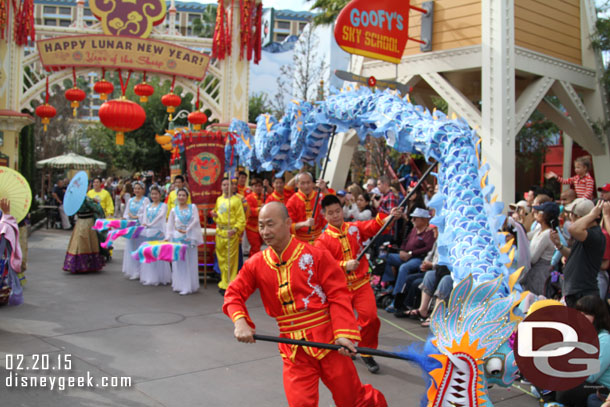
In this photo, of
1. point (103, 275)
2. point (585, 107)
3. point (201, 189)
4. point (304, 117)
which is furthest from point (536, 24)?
point (103, 275)

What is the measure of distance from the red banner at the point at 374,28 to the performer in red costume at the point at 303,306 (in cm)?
636

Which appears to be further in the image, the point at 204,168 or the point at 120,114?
the point at 120,114

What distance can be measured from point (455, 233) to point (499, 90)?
6.59m

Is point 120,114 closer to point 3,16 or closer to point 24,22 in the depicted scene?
point 24,22

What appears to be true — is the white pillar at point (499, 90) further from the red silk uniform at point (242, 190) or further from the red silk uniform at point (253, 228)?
the red silk uniform at point (242, 190)

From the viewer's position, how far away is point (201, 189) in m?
10.3

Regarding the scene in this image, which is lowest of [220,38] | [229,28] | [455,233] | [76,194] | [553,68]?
[455,233]

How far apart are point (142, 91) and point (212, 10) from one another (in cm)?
3135

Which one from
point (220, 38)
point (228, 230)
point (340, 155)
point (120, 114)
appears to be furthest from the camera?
point (220, 38)

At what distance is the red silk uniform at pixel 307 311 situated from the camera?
3.48 metres

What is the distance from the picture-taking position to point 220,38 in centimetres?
1428

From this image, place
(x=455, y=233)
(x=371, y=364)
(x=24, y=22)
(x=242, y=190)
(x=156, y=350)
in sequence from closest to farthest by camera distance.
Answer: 1. (x=455, y=233)
2. (x=371, y=364)
3. (x=156, y=350)
4. (x=242, y=190)
5. (x=24, y=22)

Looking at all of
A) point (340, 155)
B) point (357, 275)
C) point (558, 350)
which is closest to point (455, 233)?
point (357, 275)

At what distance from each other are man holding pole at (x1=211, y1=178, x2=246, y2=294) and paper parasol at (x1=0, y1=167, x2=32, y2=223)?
290 cm
